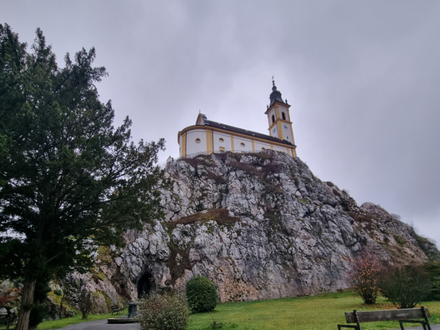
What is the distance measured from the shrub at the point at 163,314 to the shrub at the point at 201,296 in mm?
9082

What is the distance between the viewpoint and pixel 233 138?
52.8 metres

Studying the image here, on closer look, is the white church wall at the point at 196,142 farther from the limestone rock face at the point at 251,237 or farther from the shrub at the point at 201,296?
the shrub at the point at 201,296

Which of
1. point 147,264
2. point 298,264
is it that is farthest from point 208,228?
point 298,264

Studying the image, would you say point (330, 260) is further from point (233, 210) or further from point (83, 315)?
point (83, 315)

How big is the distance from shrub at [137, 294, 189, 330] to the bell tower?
5669 cm

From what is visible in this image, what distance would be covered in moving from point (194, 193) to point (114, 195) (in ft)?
85.5

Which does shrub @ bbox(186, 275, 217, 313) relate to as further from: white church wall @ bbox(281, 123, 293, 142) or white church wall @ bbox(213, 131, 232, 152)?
white church wall @ bbox(281, 123, 293, 142)

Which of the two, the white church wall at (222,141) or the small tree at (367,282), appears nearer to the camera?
the small tree at (367,282)

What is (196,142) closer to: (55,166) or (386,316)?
(55,166)

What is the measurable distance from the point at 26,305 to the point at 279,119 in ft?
197

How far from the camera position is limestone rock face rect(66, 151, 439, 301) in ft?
86.1

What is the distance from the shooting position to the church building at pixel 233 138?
48.8m

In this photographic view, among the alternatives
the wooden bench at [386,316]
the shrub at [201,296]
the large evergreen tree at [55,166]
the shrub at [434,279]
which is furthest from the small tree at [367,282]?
the large evergreen tree at [55,166]

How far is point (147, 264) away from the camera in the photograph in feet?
84.0
